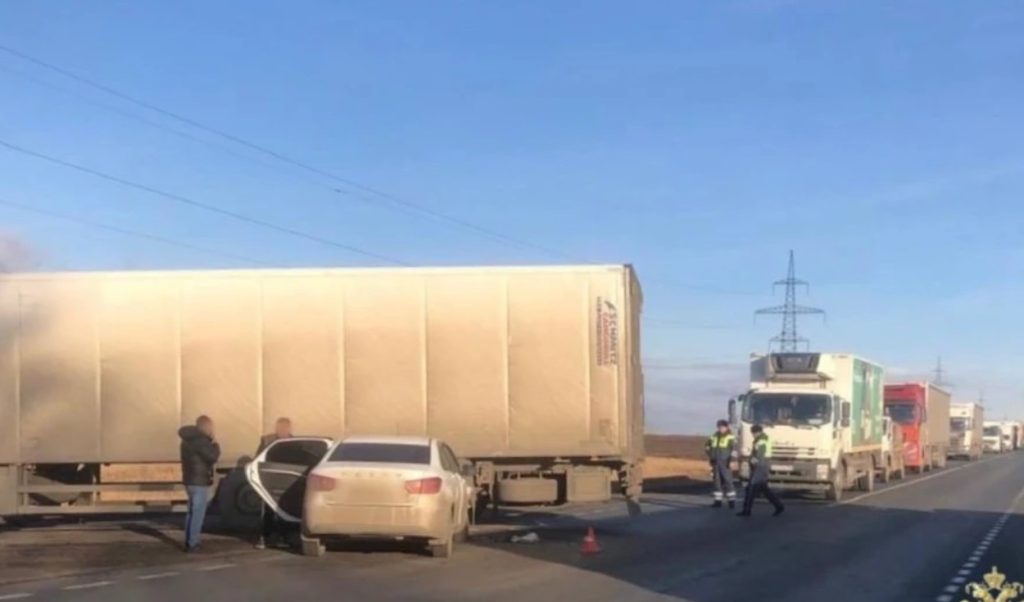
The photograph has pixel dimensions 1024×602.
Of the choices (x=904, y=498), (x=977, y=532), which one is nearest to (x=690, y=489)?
(x=904, y=498)

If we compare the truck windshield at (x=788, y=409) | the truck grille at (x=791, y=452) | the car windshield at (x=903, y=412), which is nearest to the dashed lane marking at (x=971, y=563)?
the truck grille at (x=791, y=452)

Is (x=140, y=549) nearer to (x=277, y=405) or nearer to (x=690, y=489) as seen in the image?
(x=277, y=405)

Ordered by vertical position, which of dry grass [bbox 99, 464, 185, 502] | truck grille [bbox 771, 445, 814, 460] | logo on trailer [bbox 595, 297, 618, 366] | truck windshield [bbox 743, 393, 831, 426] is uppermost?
logo on trailer [bbox 595, 297, 618, 366]

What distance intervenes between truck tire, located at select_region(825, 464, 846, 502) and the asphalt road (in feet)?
23.2

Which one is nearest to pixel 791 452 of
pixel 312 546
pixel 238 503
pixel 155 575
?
pixel 238 503

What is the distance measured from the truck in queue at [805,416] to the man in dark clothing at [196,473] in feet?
49.6

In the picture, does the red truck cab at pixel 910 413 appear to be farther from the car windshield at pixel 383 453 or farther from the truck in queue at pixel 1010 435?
the truck in queue at pixel 1010 435

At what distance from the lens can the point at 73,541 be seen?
20.5m

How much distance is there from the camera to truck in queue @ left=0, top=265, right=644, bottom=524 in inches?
870

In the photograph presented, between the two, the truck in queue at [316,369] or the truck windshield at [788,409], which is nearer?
the truck in queue at [316,369]

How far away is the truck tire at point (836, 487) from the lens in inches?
1308

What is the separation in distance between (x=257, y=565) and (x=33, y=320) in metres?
7.37

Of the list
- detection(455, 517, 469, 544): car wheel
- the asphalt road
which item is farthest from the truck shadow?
detection(455, 517, 469, 544): car wheel

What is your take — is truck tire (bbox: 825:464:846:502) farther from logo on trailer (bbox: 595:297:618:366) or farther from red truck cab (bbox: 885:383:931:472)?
red truck cab (bbox: 885:383:931:472)
